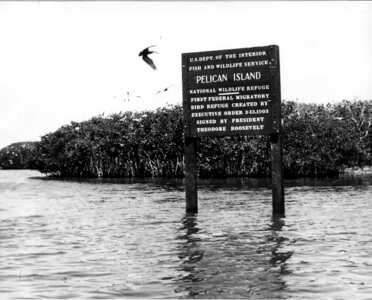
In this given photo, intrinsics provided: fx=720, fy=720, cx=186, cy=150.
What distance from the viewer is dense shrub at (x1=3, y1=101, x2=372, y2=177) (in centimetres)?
5569

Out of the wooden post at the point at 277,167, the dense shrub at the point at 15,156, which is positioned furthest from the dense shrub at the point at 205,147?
the wooden post at the point at 277,167

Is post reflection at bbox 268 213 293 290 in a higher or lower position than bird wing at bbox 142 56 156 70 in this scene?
lower

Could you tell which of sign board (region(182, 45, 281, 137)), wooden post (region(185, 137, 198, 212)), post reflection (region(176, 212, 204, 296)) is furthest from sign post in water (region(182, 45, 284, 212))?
post reflection (region(176, 212, 204, 296))

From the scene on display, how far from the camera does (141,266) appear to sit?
34.2 ft

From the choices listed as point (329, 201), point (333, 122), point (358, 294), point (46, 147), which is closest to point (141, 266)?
point (358, 294)

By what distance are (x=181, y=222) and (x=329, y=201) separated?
330 inches

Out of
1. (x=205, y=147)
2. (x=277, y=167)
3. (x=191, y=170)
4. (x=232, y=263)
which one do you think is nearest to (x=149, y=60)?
(x=232, y=263)

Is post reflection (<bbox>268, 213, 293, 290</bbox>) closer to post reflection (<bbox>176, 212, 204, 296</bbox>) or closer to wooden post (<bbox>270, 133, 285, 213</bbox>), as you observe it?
post reflection (<bbox>176, 212, 204, 296</bbox>)

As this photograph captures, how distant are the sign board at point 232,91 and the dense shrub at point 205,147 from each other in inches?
1426

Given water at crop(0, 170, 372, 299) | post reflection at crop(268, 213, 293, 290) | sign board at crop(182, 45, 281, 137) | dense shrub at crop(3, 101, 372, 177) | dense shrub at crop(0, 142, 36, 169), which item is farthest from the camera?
dense shrub at crop(0, 142, 36, 169)

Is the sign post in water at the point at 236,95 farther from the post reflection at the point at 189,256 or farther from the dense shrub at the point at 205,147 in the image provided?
the dense shrub at the point at 205,147

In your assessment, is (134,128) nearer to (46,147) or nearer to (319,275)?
(46,147)

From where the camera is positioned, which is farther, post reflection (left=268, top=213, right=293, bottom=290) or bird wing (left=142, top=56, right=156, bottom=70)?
bird wing (left=142, top=56, right=156, bottom=70)

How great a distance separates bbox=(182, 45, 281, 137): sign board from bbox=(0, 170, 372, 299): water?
2.32m
